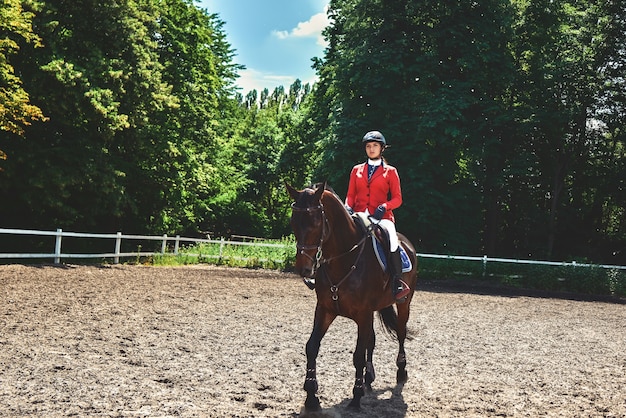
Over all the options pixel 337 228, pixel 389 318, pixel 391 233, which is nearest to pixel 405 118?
pixel 389 318

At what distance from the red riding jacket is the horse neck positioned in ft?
2.45

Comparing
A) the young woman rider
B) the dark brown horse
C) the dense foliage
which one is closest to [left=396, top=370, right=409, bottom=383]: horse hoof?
the young woman rider

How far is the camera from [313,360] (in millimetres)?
5574

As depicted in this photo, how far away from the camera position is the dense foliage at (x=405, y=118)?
2159 cm

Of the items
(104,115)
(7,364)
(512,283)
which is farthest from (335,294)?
(512,283)

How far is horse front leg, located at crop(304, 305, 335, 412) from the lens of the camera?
17.7 feet

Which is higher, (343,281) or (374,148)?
(374,148)

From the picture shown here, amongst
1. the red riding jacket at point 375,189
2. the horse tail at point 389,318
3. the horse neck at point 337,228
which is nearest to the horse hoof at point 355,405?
the horse neck at point 337,228

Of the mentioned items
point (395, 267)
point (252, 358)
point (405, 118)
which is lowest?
point (252, 358)

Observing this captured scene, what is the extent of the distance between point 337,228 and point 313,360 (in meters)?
1.38

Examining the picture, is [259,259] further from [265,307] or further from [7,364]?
[7,364]

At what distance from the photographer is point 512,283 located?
23.0 metres

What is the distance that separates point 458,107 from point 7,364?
22.0 meters

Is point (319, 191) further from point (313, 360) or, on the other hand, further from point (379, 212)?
point (313, 360)
